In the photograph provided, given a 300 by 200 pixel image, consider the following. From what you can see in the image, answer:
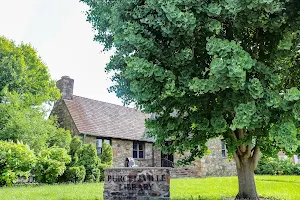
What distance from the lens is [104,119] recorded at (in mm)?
21766

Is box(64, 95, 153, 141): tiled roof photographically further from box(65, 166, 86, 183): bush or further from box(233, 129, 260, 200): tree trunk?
box(233, 129, 260, 200): tree trunk

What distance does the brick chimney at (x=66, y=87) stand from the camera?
21.5 metres

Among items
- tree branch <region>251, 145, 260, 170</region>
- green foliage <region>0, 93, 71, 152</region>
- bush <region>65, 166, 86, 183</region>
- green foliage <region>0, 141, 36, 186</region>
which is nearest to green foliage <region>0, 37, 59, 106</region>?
green foliage <region>0, 93, 71, 152</region>

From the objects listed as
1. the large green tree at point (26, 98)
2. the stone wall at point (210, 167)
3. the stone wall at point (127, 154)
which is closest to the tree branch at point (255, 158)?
the stone wall at point (210, 167)

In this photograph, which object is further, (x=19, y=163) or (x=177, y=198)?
(x=19, y=163)

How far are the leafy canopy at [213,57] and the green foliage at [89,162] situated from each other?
409 inches

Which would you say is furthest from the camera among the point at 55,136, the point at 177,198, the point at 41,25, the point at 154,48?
the point at 55,136

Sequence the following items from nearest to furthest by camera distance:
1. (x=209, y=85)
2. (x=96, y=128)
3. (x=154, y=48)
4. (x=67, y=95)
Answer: (x=209, y=85) < (x=154, y=48) < (x=96, y=128) < (x=67, y=95)

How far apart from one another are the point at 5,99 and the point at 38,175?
25.3 feet

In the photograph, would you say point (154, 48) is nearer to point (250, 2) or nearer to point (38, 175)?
point (250, 2)

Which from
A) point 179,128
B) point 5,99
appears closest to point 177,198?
point 179,128

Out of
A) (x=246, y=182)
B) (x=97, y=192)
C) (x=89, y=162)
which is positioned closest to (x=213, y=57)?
(x=246, y=182)

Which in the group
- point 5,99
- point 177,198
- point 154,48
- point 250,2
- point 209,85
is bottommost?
point 177,198

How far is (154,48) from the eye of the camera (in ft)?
17.8
